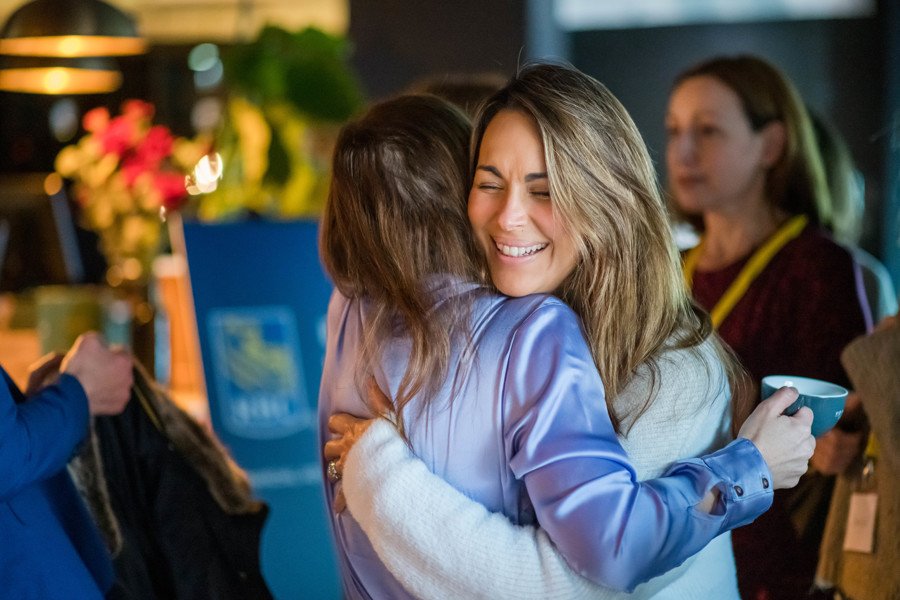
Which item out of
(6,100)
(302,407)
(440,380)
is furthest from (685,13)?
(6,100)

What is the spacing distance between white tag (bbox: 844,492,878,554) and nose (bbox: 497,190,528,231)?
1.01m

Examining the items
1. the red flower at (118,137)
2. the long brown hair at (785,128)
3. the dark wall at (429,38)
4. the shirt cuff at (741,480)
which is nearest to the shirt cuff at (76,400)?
the shirt cuff at (741,480)

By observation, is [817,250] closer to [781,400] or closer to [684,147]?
[684,147]

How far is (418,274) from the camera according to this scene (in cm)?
154

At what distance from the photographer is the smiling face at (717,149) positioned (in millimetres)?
2529

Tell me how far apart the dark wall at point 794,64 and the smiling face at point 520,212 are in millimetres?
2620

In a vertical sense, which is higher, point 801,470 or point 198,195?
point 198,195

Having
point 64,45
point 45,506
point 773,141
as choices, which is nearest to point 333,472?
point 45,506

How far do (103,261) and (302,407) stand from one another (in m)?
2.87

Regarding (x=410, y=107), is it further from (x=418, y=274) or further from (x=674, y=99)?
(x=674, y=99)

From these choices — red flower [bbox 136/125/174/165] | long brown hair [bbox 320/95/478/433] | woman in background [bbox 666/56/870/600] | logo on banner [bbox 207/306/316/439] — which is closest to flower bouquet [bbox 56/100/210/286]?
red flower [bbox 136/125/174/165]

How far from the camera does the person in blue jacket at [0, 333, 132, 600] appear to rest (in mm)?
1675

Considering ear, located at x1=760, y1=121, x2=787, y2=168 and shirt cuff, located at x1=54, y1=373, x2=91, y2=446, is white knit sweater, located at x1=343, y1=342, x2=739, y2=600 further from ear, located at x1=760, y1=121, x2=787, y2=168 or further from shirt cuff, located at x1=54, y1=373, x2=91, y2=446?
ear, located at x1=760, y1=121, x2=787, y2=168

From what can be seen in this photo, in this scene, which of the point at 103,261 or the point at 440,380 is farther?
the point at 103,261
